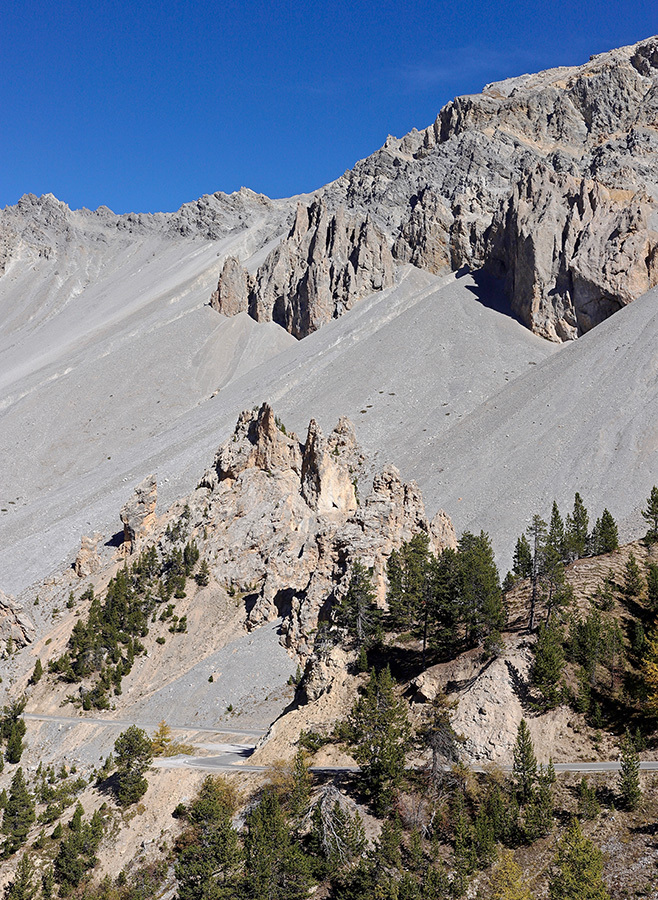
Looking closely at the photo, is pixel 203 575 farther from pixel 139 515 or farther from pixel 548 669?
pixel 548 669

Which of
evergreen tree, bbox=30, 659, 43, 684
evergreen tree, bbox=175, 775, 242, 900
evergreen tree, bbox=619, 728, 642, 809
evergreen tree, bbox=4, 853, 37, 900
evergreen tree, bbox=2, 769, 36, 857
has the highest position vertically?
evergreen tree, bbox=30, 659, 43, 684

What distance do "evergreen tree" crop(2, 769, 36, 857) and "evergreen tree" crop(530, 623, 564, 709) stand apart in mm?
20291

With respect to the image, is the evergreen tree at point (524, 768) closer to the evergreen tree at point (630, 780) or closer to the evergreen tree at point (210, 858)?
the evergreen tree at point (630, 780)

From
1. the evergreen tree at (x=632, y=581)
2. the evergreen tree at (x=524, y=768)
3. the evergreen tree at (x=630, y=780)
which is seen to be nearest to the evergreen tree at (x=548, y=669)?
the evergreen tree at (x=524, y=768)

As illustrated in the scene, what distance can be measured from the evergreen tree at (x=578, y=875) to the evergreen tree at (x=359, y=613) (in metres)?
14.2

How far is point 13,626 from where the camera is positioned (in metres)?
44.4

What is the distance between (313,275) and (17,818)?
9620 cm

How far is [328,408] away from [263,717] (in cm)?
4724

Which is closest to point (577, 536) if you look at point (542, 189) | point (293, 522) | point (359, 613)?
point (359, 613)

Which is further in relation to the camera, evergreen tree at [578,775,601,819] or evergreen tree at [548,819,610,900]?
evergreen tree at [578,775,601,819]

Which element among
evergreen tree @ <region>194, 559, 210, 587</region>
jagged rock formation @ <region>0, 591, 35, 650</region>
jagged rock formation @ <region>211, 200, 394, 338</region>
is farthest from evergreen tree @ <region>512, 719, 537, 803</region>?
jagged rock formation @ <region>211, 200, 394, 338</region>

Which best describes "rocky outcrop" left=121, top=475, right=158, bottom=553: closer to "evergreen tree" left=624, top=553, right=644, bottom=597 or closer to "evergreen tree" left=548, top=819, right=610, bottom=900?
"evergreen tree" left=624, top=553, right=644, bottom=597

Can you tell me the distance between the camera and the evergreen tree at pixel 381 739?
19891mm

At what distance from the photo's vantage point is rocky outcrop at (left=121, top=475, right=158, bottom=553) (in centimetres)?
5175
